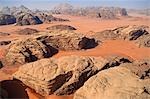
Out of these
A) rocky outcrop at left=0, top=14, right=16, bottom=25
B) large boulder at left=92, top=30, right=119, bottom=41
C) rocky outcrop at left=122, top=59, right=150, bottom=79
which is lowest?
rocky outcrop at left=0, top=14, right=16, bottom=25

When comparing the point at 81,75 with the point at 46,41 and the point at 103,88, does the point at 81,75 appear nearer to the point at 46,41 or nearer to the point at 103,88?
the point at 103,88

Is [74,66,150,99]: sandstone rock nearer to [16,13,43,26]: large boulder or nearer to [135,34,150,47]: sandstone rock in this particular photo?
[135,34,150,47]: sandstone rock

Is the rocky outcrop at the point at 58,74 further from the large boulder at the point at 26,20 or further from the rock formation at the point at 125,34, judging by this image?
the large boulder at the point at 26,20

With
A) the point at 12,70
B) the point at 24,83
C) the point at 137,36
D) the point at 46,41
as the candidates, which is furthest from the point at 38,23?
the point at 24,83

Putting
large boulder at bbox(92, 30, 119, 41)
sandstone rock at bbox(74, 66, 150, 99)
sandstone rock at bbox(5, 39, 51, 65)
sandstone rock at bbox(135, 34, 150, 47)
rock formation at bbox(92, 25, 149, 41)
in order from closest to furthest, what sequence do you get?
sandstone rock at bbox(74, 66, 150, 99) < sandstone rock at bbox(5, 39, 51, 65) < sandstone rock at bbox(135, 34, 150, 47) < rock formation at bbox(92, 25, 149, 41) < large boulder at bbox(92, 30, 119, 41)

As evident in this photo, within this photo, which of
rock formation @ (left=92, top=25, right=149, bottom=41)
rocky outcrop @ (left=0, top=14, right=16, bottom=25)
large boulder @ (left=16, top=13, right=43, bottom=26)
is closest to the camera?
rock formation @ (left=92, top=25, right=149, bottom=41)

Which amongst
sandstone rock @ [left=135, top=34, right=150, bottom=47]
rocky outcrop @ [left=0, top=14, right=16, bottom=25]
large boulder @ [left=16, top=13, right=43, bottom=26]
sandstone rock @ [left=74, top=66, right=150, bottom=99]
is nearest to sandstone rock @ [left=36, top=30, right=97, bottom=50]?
sandstone rock @ [left=135, top=34, right=150, bottom=47]
